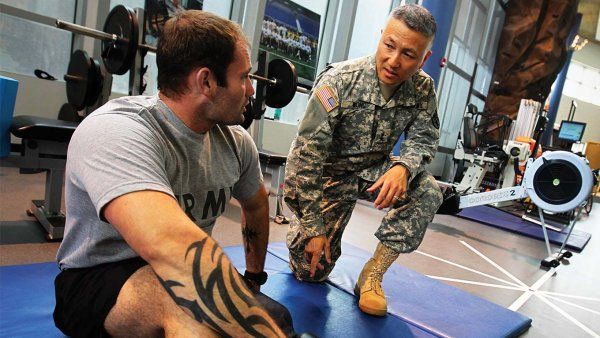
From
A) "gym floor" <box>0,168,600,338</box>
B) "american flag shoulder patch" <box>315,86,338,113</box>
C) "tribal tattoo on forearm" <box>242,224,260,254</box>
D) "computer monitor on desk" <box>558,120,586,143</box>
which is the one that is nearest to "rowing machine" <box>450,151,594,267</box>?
"gym floor" <box>0,168,600,338</box>

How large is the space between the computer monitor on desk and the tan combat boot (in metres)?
8.83

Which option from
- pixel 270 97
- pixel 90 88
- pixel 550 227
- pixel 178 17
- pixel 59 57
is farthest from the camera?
pixel 550 227

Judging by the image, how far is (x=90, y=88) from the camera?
2.54 meters

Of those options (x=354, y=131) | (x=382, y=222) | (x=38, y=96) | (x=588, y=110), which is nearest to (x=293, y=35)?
(x=38, y=96)

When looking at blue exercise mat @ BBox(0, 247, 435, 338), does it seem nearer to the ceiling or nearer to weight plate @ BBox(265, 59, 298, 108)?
weight plate @ BBox(265, 59, 298, 108)

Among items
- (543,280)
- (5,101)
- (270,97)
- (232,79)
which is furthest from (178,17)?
(543,280)

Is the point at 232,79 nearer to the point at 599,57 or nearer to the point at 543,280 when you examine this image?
the point at 543,280

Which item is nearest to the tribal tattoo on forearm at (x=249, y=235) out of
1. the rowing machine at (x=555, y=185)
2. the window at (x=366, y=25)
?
the rowing machine at (x=555, y=185)

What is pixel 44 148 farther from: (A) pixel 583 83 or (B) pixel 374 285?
(A) pixel 583 83

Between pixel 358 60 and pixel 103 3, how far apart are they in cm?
290

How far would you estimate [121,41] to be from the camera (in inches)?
102

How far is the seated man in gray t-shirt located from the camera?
2.72 feet

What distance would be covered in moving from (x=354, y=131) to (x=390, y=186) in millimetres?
432

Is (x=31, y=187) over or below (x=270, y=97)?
below
